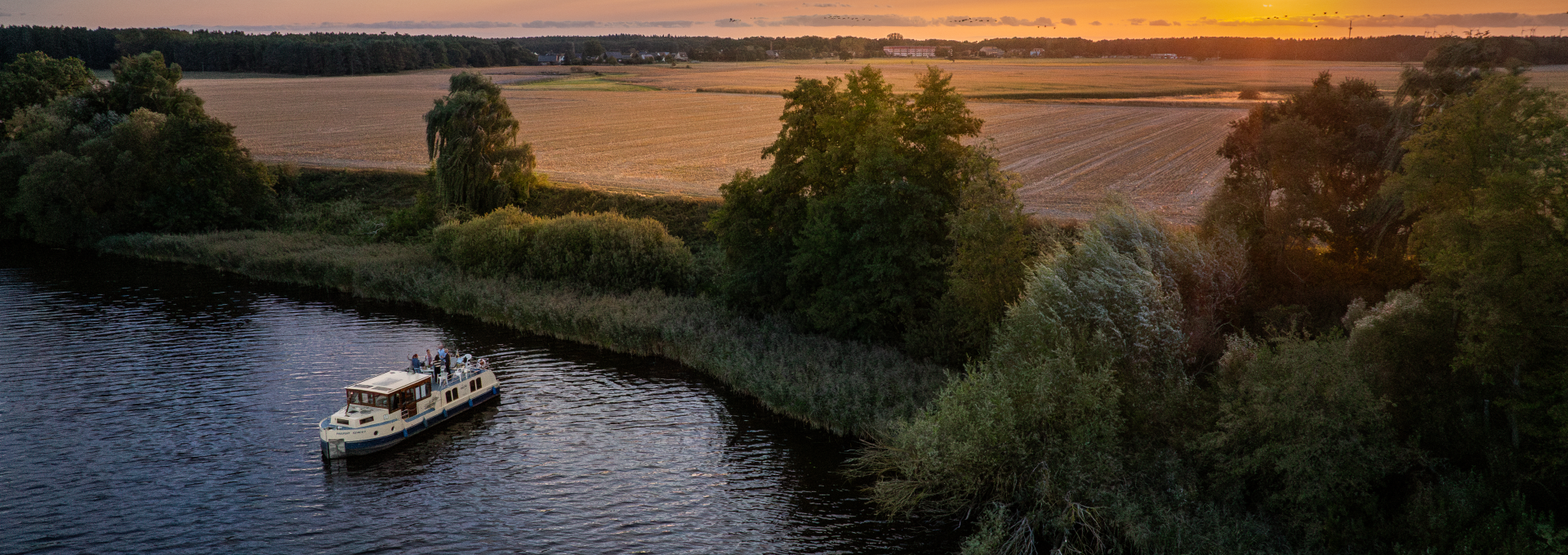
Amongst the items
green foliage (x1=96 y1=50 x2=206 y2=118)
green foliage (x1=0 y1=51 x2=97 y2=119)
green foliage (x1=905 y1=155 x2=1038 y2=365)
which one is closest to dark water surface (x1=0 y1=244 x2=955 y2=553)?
green foliage (x1=905 y1=155 x2=1038 y2=365)

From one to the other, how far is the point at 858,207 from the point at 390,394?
Result: 19.5m

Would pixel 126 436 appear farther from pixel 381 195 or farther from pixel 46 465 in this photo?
pixel 381 195

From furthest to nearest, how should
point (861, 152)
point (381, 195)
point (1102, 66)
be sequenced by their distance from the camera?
point (1102, 66), point (381, 195), point (861, 152)

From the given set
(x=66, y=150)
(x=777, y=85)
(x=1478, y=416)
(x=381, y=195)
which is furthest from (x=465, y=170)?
(x=777, y=85)

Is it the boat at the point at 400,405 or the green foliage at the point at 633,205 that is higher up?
the green foliage at the point at 633,205

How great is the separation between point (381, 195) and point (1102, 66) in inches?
5824

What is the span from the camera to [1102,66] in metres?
181

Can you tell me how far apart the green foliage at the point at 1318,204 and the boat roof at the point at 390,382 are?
31382 mm

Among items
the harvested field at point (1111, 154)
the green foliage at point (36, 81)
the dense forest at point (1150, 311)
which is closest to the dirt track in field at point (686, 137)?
the harvested field at point (1111, 154)

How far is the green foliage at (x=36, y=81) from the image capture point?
259ft

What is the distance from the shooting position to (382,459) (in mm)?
30812

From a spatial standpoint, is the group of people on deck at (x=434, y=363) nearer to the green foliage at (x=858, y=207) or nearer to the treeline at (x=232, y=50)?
the green foliage at (x=858, y=207)

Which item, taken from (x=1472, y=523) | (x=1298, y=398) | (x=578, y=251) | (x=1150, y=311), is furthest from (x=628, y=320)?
(x=1472, y=523)

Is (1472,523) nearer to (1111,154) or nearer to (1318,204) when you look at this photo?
(1318,204)
